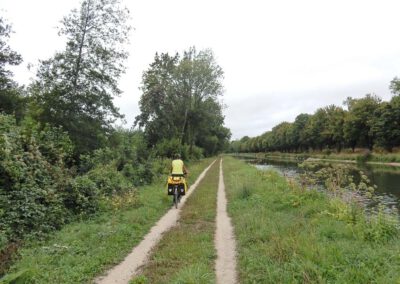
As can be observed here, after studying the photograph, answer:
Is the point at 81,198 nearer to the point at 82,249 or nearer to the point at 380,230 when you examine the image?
the point at 82,249

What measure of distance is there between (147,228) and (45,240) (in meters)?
2.94

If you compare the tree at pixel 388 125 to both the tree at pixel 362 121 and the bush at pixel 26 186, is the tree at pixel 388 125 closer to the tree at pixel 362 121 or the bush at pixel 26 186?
the tree at pixel 362 121

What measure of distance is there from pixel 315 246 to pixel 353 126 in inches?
2509

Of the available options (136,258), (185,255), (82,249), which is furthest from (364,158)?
(82,249)

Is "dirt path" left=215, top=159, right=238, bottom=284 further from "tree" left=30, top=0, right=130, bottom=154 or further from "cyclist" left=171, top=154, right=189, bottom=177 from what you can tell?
"tree" left=30, top=0, right=130, bottom=154

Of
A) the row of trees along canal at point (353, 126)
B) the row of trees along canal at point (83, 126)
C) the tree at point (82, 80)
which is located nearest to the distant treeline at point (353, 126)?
the row of trees along canal at point (353, 126)

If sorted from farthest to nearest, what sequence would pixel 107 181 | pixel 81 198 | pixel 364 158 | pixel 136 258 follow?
1. pixel 364 158
2. pixel 107 181
3. pixel 81 198
4. pixel 136 258

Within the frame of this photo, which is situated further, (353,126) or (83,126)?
(353,126)

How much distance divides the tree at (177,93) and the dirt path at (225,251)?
33983 millimetres

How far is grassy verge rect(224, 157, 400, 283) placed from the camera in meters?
6.23

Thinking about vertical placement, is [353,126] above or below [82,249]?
above

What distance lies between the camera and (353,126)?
65750mm

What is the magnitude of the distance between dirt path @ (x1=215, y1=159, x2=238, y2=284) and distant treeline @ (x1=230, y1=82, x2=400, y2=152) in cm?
5244

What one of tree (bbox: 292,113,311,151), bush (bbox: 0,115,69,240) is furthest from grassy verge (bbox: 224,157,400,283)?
tree (bbox: 292,113,311,151)
